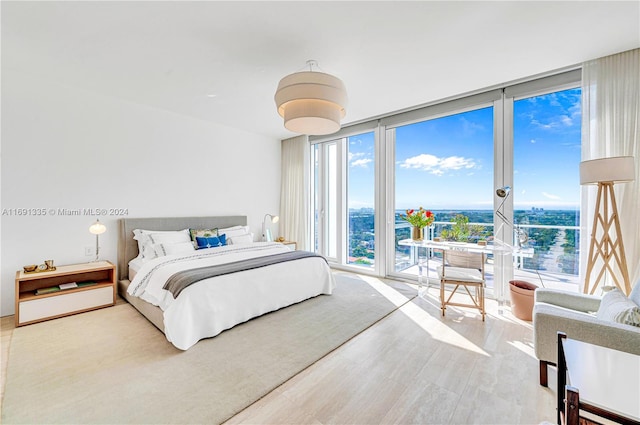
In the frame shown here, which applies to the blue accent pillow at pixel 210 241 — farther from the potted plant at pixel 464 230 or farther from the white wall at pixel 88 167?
the potted plant at pixel 464 230

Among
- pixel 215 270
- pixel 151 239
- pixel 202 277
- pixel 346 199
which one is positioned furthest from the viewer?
pixel 346 199

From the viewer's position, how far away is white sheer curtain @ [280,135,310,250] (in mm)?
5441

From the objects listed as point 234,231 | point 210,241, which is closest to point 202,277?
point 210,241

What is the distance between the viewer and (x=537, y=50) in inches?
102

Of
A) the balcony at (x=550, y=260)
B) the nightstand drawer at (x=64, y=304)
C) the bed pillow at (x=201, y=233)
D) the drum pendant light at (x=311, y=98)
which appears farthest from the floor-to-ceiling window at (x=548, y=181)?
the nightstand drawer at (x=64, y=304)

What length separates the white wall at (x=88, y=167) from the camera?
3.03 meters

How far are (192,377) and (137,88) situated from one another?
3305 millimetres

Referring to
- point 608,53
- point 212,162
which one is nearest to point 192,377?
point 212,162

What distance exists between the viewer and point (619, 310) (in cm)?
163

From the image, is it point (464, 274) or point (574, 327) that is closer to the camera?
point (574, 327)

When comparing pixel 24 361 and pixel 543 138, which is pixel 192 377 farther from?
pixel 543 138

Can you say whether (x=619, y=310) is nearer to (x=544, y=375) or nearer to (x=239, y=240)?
(x=544, y=375)

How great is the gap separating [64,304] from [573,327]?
14.8ft

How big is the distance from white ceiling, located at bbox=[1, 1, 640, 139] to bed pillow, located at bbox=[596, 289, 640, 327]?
210cm
